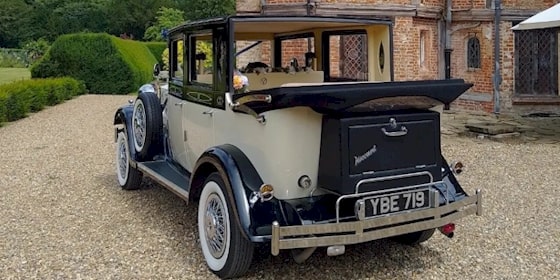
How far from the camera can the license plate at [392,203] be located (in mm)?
4073

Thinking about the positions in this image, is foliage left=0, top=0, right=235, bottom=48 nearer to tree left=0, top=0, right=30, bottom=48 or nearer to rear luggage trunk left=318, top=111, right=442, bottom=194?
tree left=0, top=0, right=30, bottom=48

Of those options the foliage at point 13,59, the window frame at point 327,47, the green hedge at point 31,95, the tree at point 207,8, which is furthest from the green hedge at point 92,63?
the tree at point 207,8

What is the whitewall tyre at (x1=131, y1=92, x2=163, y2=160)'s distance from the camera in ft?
20.9

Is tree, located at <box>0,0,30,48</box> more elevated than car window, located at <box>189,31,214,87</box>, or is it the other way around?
tree, located at <box>0,0,30,48</box>

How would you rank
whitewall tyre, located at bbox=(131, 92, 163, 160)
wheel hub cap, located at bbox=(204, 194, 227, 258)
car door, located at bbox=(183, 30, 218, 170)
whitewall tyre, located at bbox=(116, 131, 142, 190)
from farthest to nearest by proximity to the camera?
whitewall tyre, located at bbox=(116, 131, 142, 190), whitewall tyre, located at bbox=(131, 92, 163, 160), car door, located at bbox=(183, 30, 218, 170), wheel hub cap, located at bbox=(204, 194, 227, 258)

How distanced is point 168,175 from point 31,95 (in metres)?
11.9

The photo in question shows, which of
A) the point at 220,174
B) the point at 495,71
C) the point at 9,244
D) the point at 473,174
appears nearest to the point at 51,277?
the point at 9,244

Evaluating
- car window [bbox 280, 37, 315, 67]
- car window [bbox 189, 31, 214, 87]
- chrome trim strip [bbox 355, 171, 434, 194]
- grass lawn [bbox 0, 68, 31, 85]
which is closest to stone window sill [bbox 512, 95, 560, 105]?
car window [bbox 280, 37, 315, 67]

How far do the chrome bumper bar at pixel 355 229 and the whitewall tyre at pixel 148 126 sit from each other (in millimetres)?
2850

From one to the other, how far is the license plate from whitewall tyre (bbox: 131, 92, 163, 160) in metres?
3.00

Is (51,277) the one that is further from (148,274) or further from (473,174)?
(473,174)

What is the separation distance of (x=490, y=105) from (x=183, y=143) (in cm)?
1293

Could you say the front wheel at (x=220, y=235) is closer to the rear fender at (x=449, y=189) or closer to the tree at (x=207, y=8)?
the rear fender at (x=449, y=189)

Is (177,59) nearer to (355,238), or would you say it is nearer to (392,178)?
(392,178)
